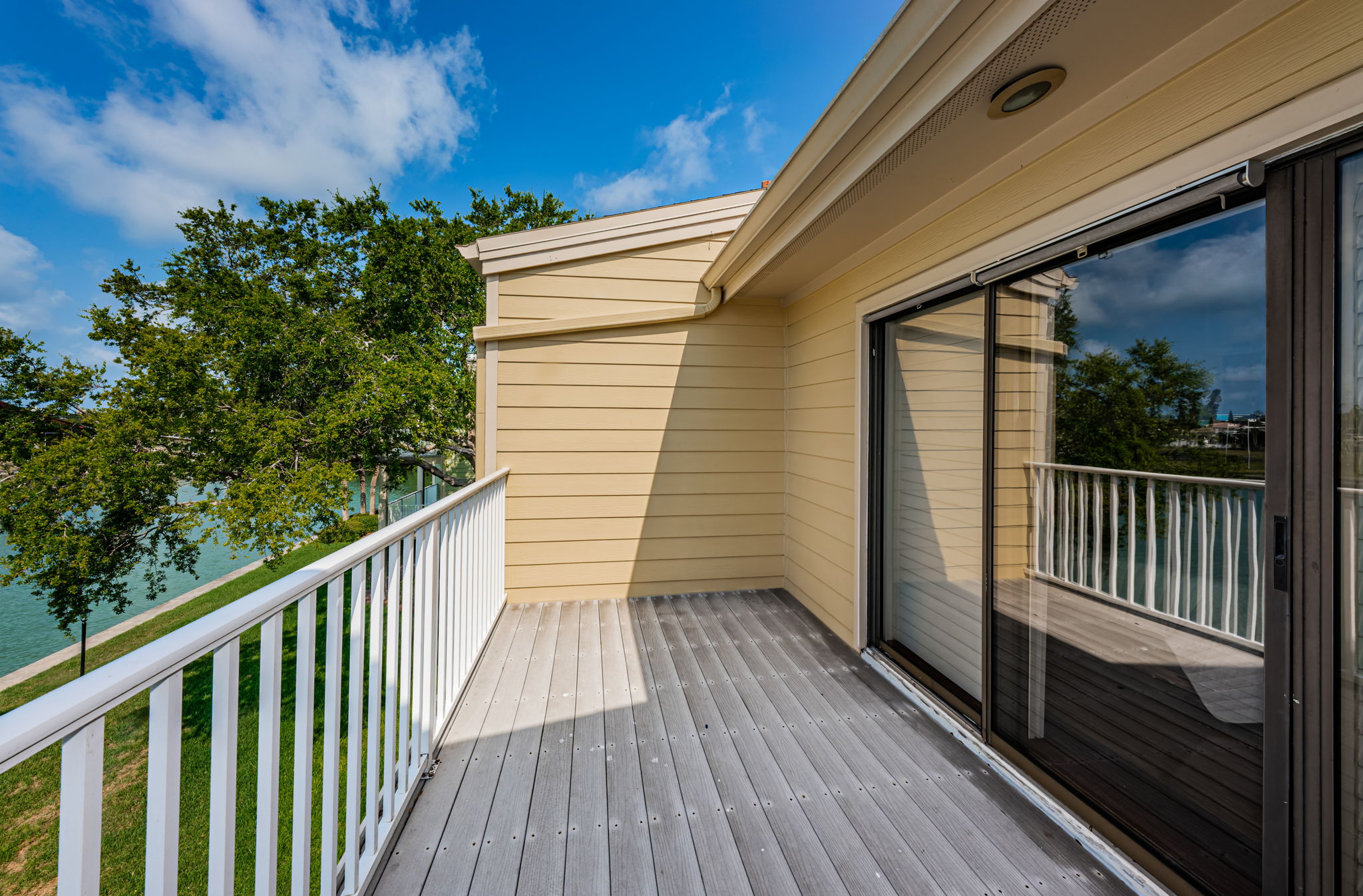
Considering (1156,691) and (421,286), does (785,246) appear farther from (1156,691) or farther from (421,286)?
(421,286)

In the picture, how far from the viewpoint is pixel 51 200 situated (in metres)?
11.5

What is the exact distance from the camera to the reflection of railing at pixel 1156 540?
124 cm

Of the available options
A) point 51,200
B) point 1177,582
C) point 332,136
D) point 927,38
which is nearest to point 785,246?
point 927,38

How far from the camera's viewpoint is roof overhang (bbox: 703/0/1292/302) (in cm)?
121

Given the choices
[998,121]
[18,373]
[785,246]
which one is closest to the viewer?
[998,121]

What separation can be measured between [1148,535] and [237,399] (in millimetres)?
10172

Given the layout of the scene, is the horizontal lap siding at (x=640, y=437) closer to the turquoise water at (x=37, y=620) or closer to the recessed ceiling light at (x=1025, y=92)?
the recessed ceiling light at (x=1025, y=92)

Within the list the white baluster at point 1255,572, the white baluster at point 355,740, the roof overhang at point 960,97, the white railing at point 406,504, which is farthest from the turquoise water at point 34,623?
the white baluster at point 1255,572

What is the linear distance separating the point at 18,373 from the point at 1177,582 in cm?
1111

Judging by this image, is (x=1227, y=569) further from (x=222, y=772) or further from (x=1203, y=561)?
(x=222, y=772)

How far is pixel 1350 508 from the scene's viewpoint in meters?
1.06

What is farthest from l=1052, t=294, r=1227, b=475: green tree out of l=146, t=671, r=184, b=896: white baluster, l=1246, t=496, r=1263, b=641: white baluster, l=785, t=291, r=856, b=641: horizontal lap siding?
l=146, t=671, r=184, b=896: white baluster

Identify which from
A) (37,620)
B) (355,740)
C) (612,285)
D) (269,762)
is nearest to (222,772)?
(269,762)

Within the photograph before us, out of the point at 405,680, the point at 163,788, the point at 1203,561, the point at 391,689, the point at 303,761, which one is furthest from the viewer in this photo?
Answer: the point at 405,680
